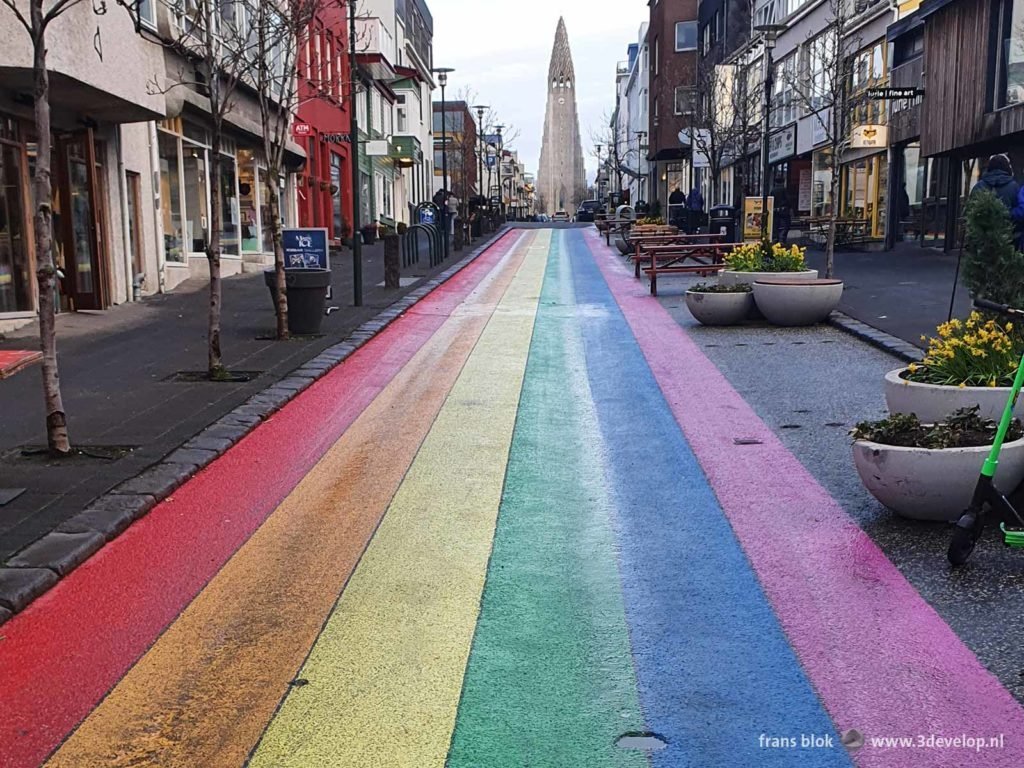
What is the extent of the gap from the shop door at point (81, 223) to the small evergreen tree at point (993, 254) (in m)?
12.9

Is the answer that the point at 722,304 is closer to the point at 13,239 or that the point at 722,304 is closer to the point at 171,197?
the point at 13,239

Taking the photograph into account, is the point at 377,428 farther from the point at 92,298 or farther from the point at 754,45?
the point at 754,45

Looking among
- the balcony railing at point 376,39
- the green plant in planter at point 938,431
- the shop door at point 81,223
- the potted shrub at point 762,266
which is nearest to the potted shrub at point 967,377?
the green plant in planter at point 938,431

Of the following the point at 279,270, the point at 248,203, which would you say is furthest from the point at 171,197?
the point at 279,270

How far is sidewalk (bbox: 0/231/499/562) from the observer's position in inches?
250

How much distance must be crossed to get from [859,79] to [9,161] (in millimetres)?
25716

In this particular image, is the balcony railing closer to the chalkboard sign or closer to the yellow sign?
the yellow sign

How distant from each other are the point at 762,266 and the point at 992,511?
423 inches

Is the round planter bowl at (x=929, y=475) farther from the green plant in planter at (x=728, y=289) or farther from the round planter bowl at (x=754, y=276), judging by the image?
the round planter bowl at (x=754, y=276)

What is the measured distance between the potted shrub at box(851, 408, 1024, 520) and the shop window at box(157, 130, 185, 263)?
17117mm

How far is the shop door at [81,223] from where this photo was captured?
15.8m

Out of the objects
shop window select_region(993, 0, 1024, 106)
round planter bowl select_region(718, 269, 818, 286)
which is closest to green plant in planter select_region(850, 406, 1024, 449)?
round planter bowl select_region(718, 269, 818, 286)

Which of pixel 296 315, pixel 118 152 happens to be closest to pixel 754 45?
pixel 118 152

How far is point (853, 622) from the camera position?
14.2ft
